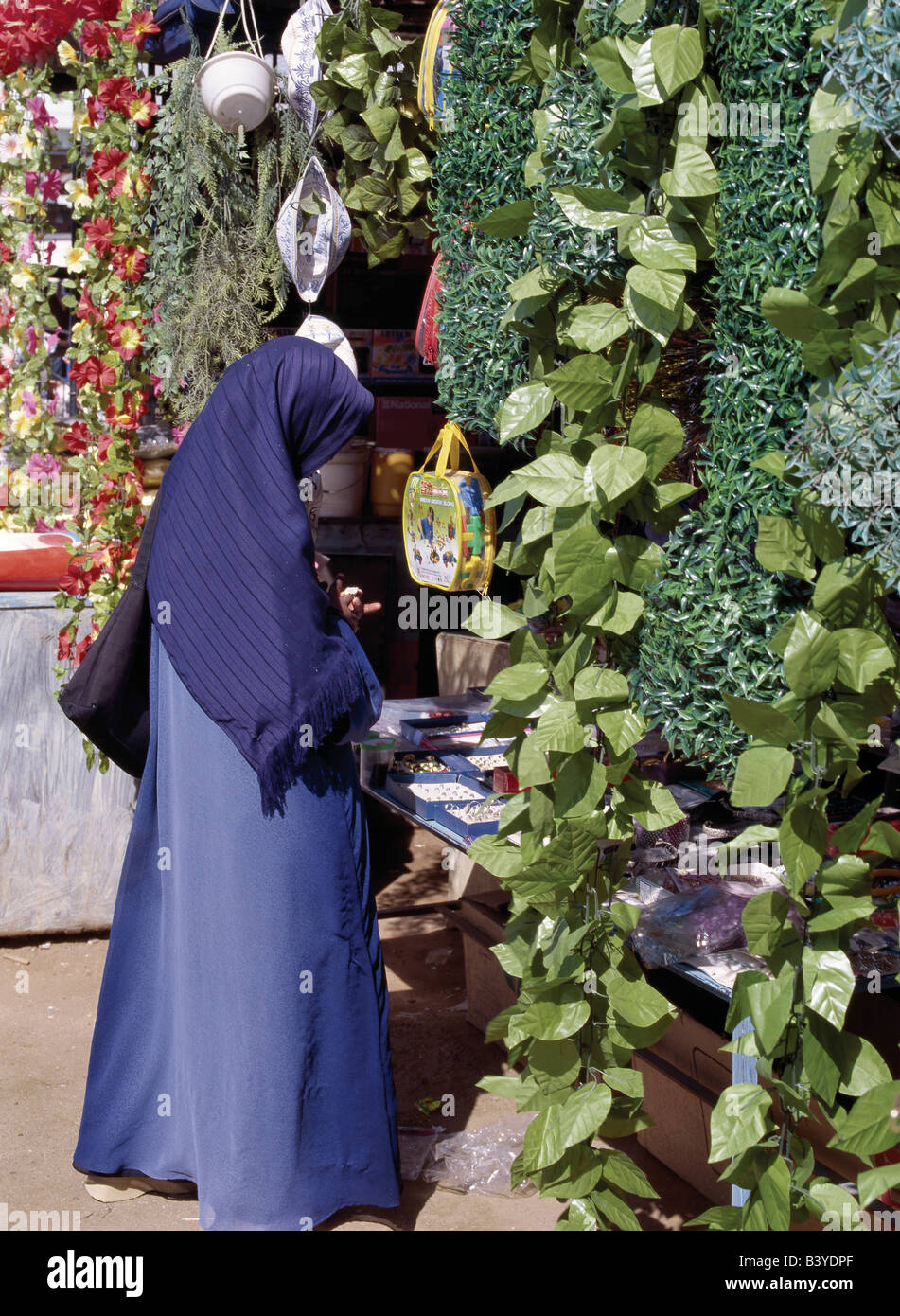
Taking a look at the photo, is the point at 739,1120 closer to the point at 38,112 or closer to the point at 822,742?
the point at 822,742

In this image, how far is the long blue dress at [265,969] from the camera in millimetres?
2275

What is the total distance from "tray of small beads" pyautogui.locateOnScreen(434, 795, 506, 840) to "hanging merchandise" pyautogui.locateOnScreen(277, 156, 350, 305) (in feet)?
4.74

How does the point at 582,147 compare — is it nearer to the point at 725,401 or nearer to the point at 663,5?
the point at 663,5

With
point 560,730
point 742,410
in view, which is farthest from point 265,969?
point 742,410

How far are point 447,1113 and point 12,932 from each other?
1.84m

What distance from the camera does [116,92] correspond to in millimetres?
3402

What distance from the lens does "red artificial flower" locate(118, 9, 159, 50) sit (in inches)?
134

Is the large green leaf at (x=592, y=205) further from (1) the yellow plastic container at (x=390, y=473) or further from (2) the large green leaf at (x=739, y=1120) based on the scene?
(1) the yellow plastic container at (x=390, y=473)

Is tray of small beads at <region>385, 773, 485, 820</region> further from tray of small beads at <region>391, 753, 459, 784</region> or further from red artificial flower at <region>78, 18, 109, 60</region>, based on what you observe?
red artificial flower at <region>78, 18, 109, 60</region>

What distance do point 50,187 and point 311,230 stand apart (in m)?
1.34

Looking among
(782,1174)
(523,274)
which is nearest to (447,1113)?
(782,1174)

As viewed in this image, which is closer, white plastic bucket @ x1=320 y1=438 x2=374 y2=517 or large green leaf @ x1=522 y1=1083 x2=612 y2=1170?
large green leaf @ x1=522 y1=1083 x2=612 y2=1170

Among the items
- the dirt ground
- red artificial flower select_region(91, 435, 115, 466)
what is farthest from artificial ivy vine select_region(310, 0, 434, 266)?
the dirt ground

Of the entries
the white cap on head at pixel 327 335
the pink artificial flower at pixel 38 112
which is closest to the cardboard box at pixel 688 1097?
the white cap on head at pixel 327 335
